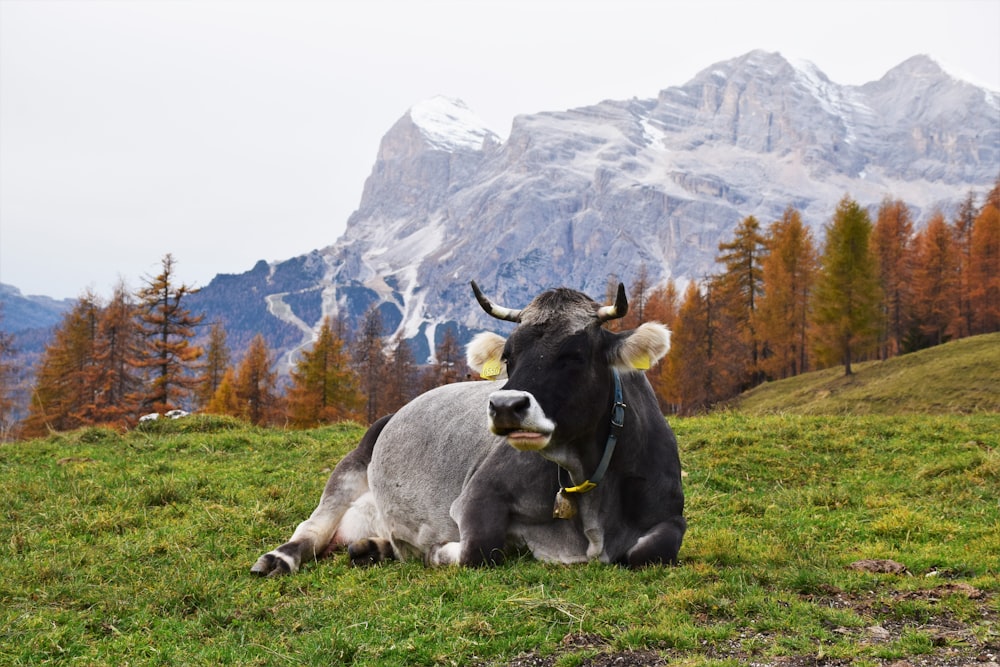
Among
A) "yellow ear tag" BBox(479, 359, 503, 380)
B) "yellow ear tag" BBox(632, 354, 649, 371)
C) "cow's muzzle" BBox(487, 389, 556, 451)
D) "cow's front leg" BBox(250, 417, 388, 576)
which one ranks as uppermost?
"yellow ear tag" BBox(632, 354, 649, 371)

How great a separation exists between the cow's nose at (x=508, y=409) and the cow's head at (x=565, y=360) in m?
0.01

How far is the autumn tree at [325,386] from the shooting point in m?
45.9

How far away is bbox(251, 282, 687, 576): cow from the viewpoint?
570cm

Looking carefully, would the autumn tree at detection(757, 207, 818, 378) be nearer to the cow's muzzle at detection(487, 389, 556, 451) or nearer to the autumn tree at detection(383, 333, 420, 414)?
the autumn tree at detection(383, 333, 420, 414)

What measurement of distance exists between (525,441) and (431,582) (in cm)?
150

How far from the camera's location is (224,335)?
66.4 meters

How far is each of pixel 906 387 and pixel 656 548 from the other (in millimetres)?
33826

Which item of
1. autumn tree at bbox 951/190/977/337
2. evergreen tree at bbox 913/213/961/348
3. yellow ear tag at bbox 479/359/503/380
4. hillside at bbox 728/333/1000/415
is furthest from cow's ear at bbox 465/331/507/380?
evergreen tree at bbox 913/213/961/348

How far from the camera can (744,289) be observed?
183ft

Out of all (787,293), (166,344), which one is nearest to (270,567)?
(166,344)

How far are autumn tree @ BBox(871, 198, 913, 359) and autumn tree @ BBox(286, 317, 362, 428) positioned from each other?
34552 millimetres

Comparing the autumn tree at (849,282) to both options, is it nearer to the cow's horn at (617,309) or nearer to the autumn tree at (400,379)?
the autumn tree at (400,379)

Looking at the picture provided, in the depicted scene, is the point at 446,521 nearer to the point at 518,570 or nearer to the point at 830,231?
the point at 518,570

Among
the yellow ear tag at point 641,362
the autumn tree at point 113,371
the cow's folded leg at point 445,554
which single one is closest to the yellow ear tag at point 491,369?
the yellow ear tag at point 641,362
